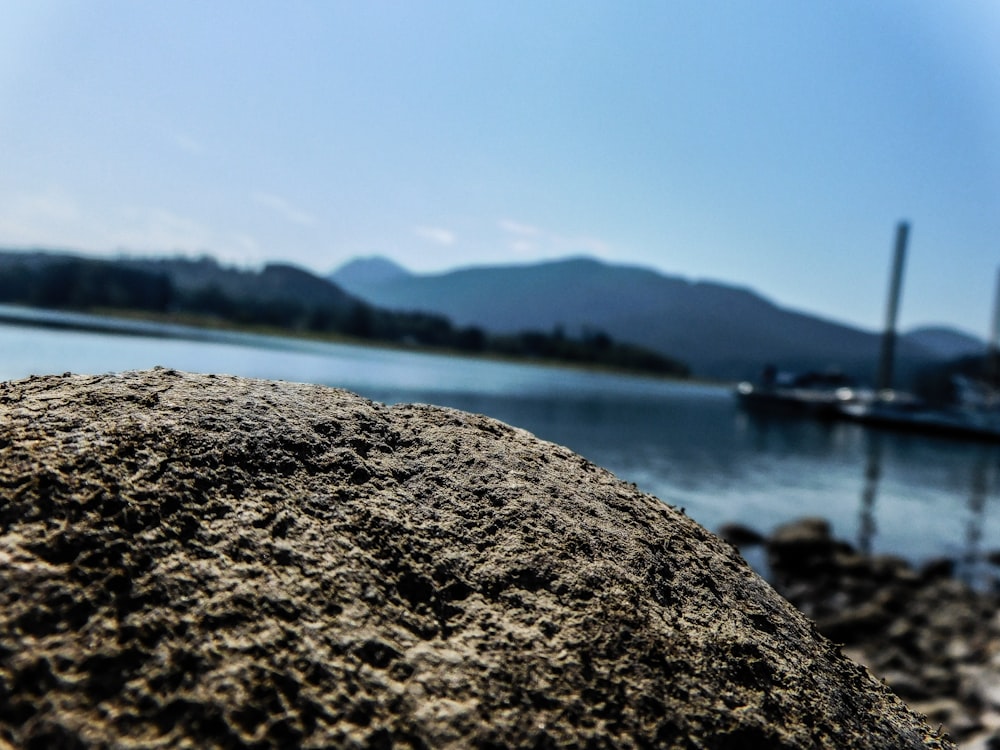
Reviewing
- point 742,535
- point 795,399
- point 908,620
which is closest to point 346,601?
point 908,620

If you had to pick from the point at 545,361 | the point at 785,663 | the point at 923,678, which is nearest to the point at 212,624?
the point at 785,663

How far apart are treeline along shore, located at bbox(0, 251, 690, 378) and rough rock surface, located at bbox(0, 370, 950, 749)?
452ft

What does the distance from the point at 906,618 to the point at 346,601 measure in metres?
16.7

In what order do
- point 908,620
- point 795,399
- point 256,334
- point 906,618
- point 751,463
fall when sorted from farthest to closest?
point 256,334, point 795,399, point 751,463, point 906,618, point 908,620

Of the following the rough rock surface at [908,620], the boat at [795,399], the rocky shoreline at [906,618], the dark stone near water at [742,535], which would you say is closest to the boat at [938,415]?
the boat at [795,399]

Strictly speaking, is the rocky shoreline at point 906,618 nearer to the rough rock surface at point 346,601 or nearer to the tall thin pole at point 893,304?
the rough rock surface at point 346,601

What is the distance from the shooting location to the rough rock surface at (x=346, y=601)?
1.41 metres

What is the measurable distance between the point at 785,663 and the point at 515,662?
2.58ft

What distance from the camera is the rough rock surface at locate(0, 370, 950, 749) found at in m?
1.41

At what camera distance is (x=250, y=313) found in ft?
476

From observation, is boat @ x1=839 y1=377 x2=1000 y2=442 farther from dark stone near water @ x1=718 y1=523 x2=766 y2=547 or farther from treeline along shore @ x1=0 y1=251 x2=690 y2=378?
treeline along shore @ x1=0 y1=251 x2=690 y2=378

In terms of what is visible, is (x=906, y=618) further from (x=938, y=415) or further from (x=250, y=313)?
(x=250, y=313)

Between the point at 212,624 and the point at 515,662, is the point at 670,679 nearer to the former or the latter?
the point at 515,662

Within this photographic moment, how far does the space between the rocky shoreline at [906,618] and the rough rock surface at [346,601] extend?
6447mm
